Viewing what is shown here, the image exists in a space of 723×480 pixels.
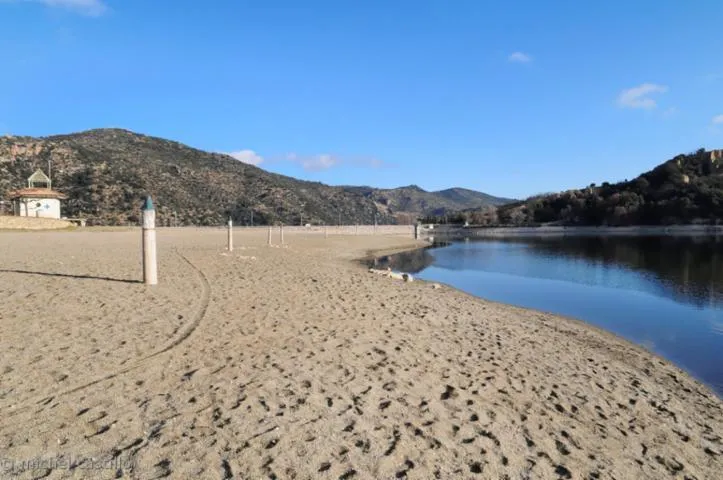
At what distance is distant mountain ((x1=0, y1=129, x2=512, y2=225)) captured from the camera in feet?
234

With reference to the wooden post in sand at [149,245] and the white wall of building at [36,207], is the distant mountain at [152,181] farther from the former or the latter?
the wooden post in sand at [149,245]

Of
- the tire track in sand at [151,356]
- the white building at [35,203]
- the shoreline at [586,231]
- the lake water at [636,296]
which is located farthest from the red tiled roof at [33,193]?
the shoreline at [586,231]

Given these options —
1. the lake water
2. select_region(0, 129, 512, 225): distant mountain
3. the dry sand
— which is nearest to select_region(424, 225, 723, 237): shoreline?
select_region(0, 129, 512, 225): distant mountain

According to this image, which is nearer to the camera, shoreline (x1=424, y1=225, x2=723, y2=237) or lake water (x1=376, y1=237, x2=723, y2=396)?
lake water (x1=376, y1=237, x2=723, y2=396)

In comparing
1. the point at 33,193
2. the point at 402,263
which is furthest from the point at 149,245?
the point at 33,193

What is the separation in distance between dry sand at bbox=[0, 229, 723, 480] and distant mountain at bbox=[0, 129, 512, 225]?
70.0 m

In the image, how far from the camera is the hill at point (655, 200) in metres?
122

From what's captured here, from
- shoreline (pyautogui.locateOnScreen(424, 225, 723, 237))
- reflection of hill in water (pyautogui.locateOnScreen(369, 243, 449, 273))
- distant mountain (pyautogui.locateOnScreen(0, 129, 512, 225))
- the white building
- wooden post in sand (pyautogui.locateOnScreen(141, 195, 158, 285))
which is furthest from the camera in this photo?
shoreline (pyautogui.locateOnScreen(424, 225, 723, 237))

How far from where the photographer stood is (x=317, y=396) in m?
5.20

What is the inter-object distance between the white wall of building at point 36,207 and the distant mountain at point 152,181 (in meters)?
13.2

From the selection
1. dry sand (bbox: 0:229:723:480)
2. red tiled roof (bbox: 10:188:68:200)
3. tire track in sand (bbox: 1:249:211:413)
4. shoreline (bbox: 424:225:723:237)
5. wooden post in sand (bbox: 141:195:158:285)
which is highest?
red tiled roof (bbox: 10:188:68:200)

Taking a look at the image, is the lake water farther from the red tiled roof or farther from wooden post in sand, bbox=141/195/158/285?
the red tiled roof

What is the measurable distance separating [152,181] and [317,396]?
87.7m

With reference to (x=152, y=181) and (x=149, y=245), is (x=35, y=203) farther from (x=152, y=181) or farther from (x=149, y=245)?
(x=149, y=245)
